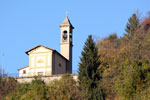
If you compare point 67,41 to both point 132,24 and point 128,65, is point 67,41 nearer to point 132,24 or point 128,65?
point 132,24

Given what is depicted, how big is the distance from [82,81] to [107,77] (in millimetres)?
3172

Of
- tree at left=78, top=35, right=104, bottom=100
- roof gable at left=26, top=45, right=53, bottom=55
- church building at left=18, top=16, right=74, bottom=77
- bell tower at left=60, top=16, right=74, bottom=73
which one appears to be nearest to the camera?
tree at left=78, top=35, right=104, bottom=100

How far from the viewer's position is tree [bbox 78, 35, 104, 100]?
35341 millimetres

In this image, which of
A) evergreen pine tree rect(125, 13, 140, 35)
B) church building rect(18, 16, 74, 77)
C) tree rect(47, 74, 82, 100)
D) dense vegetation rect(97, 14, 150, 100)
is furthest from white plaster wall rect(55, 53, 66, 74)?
tree rect(47, 74, 82, 100)

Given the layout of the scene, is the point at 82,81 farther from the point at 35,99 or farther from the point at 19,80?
the point at 19,80

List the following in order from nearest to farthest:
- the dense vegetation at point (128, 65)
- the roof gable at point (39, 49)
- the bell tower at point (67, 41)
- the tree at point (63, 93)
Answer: the dense vegetation at point (128, 65), the tree at point (63, 93), the roof gable at point (39, 49), the bell tower at point (67, 41)

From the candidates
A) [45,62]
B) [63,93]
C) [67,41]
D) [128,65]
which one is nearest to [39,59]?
[45,62]

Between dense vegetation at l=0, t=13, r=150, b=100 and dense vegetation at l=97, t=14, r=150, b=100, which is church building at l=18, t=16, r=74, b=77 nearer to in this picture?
dense vegetation at l=97, t=14, r=150, b=100

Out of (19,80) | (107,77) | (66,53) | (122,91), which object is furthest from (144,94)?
(66,53)

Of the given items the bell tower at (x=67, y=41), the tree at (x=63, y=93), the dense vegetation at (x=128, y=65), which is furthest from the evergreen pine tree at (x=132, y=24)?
the tree at (x=63, y=93)

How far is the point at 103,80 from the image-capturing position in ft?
126

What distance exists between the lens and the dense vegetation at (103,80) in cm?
3177

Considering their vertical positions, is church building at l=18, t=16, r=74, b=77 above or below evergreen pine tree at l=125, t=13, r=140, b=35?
below

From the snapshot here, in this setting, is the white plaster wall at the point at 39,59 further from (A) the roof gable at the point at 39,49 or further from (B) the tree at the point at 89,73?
(B) the tree at the point at 89,73
